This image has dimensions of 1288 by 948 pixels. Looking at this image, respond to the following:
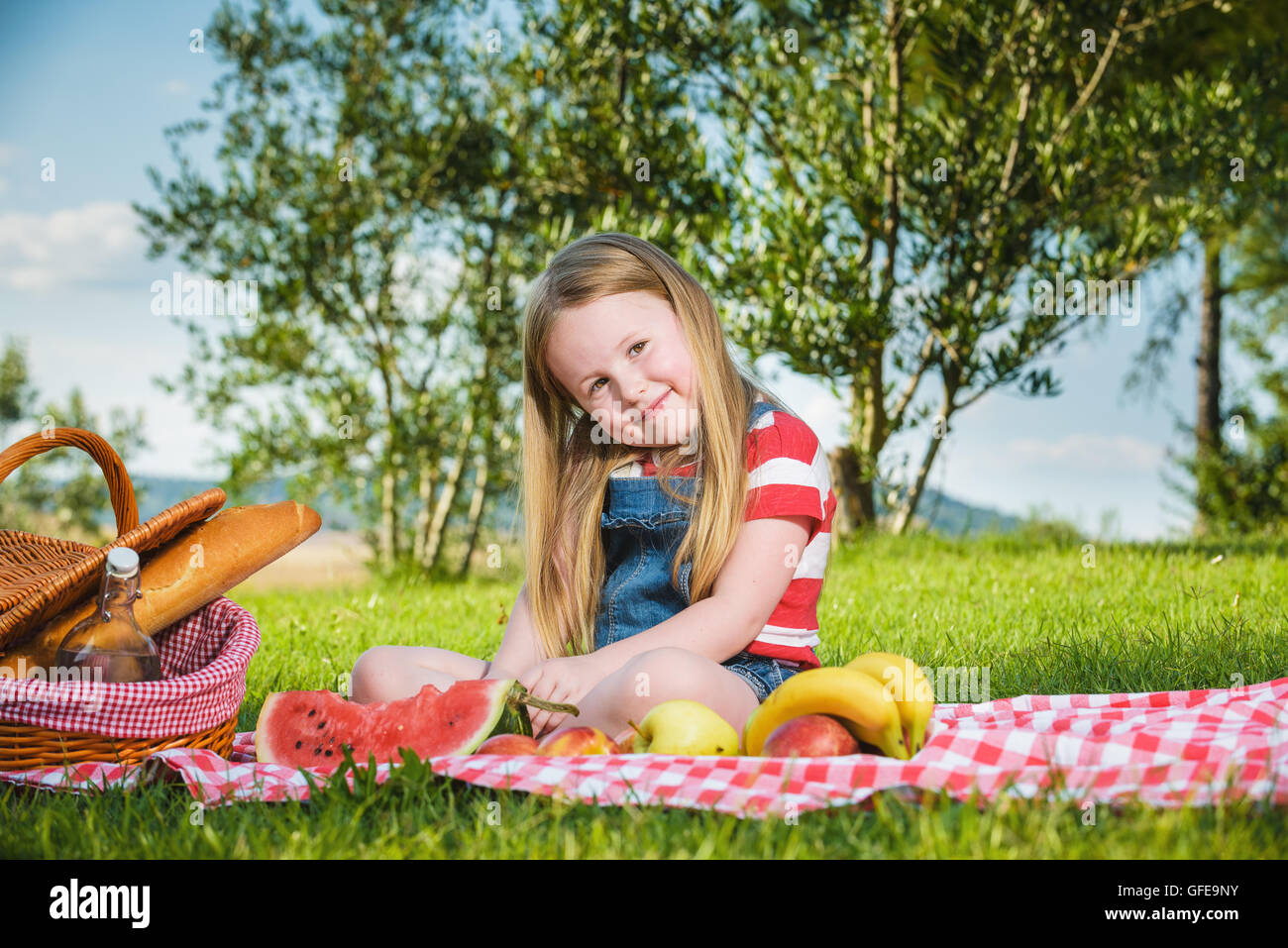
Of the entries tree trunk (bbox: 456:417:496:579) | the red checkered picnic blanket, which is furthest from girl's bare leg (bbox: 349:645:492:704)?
tree trunk (bbox: 456:417:496:579)

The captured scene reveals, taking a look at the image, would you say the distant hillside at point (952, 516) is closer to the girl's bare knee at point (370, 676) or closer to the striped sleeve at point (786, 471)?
the striped sleeve at point (786, 471)

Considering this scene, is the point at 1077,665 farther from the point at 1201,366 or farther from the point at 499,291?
the point at 1201,366

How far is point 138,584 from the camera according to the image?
257 cm

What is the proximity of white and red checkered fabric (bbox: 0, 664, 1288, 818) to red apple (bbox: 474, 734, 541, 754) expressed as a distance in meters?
0.11

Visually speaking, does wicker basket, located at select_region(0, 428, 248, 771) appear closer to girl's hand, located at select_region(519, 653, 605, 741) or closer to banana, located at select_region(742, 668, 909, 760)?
girl's hand, located at select_region(519, 653, 605, 741)

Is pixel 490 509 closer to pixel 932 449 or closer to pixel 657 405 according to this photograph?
pixel 932 449

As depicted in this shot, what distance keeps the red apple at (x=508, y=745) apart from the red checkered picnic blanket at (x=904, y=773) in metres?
0.15

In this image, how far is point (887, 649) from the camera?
12.5 ft

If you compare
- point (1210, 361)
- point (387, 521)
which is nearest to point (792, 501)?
point (387, 521)

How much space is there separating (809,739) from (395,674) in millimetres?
1191

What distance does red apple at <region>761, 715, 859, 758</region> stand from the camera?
2.11 meters
